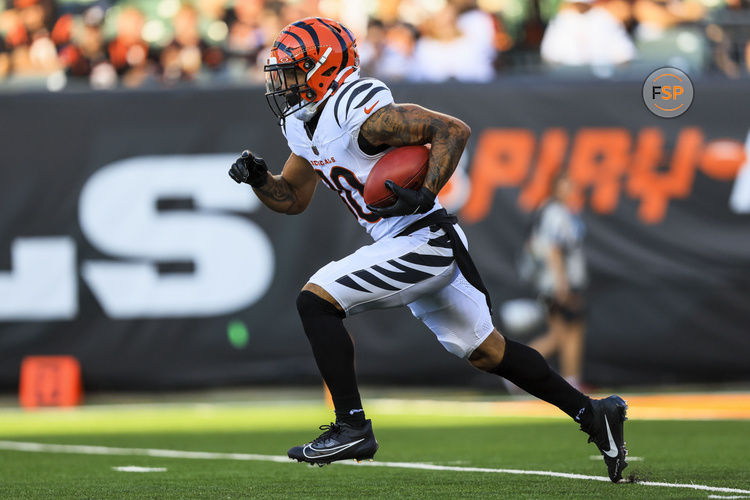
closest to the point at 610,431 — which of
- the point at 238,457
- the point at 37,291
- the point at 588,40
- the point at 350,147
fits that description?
the point at 350,147

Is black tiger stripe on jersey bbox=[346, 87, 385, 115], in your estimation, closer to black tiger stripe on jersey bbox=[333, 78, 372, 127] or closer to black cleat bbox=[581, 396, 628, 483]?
black tiger stripe on jersey bbox=[333, 78, 372, 127]

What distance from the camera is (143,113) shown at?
1163cm

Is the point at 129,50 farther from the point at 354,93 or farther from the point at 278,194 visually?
the point at 354,93

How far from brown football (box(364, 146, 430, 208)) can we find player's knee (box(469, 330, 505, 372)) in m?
0.73

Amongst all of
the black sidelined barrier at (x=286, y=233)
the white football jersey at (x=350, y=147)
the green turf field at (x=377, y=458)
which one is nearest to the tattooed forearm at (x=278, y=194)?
the white football jersey at (x=350, y=147)

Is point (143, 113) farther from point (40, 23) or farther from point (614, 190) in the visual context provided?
point (614, 190)

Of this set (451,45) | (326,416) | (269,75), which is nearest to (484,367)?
(269,75)

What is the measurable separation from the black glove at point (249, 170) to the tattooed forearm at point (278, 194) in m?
0.06

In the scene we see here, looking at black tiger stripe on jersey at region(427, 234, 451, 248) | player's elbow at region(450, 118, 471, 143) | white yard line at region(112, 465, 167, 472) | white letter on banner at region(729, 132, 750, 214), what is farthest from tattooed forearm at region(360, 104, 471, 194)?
white letter on banner at region(729, 132, 750, 214)

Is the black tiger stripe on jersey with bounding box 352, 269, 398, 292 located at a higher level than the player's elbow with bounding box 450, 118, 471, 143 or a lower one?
lower

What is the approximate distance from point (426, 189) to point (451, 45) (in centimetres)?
752

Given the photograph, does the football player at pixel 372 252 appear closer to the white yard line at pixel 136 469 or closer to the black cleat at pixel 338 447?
the black cleat at pixel 338 447

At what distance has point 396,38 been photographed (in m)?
12.3

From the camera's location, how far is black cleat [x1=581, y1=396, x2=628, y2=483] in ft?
16.5
